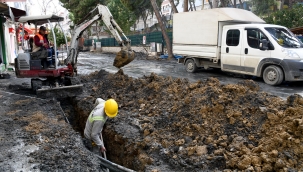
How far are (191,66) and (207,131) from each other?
7.98 meters

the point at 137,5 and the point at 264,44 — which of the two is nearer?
the point at 264,44

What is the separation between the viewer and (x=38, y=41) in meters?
8.11

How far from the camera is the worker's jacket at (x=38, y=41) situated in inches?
317

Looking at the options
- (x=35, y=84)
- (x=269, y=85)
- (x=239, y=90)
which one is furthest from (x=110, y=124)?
(x=269, y=85)

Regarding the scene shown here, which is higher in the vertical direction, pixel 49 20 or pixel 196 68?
pixel 49 20

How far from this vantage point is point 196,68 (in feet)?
41.3

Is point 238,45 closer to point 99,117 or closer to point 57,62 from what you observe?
point 57,62

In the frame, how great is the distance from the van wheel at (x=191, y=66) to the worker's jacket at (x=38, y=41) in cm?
673

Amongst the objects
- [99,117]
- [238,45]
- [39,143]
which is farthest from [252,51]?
[39,143]

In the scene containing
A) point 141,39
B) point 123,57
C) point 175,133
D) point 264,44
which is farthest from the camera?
point 141,39

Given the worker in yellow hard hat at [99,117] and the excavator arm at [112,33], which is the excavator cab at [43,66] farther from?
the worker in yellow hard hat at [99,117]

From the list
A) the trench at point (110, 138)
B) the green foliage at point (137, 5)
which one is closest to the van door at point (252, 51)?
the trench at point (110, 138)

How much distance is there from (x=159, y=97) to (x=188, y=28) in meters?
5.94

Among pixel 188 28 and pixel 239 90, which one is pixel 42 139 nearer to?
pixel 239 90
